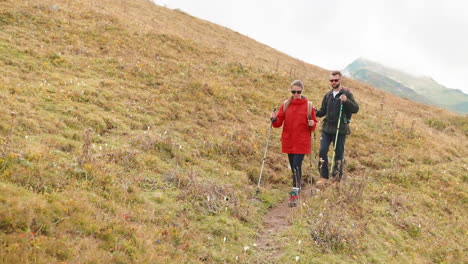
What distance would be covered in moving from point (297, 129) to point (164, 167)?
13.4ft

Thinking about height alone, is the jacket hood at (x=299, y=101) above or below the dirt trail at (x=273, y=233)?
above

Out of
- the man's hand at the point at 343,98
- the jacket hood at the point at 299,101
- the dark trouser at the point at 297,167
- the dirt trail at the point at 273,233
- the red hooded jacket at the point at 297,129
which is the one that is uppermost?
the man's hand at the point at 343,98

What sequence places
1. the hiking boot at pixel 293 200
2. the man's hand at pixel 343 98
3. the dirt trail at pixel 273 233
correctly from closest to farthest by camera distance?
the dirt trail at pixel 273 233
the hiking boot at pixel 293 200
the man's hand at pixel 343 98

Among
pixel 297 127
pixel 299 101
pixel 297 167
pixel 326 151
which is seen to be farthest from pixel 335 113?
pixel 297 167

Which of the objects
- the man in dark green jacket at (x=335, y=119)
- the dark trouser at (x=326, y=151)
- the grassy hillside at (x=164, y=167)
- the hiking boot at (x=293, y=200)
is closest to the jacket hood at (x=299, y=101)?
the man in dark green jacket at (x=335, y=119)

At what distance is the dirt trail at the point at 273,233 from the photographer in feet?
22.8

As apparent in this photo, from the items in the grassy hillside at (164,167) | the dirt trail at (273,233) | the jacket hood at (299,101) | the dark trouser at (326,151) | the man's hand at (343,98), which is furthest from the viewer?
the dark trouser at (326,151)

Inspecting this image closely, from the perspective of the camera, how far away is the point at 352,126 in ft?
63.7

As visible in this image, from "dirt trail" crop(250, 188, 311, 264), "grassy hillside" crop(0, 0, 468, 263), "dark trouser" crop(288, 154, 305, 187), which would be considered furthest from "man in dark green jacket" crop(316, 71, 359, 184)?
"dirt trail" crop(250, 188, 311, 264)

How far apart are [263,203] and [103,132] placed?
230 inches

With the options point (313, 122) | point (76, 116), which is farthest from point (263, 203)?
point (76, 116)

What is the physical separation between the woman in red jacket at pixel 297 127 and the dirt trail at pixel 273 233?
30.7 inches

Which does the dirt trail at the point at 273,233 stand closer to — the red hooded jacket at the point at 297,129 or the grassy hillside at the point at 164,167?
the grassy hillside at the point at 164,167

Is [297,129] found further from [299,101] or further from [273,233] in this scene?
[273,233]
